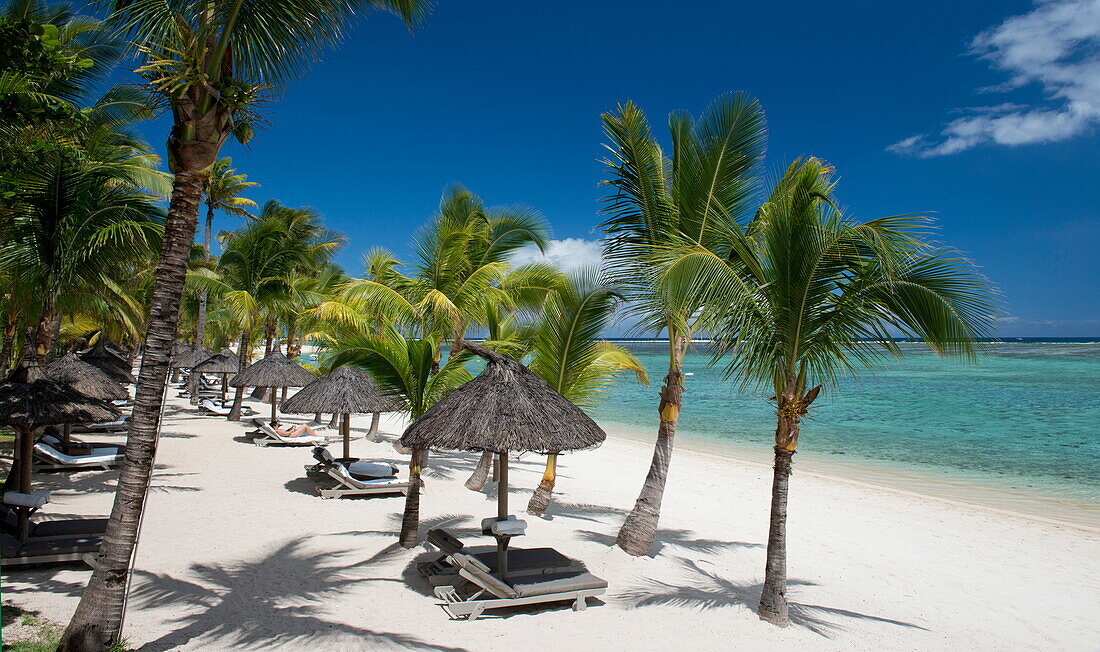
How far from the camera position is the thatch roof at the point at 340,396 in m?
10.3

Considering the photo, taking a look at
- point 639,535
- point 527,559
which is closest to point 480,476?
point 639,535

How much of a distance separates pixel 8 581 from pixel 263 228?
1368 centimetres

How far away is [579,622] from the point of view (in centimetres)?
548

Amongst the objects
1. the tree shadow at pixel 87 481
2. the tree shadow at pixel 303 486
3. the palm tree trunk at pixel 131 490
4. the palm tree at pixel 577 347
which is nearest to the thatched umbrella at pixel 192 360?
the tree shadow at pixel 87 481

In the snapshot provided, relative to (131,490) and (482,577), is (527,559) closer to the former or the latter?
(482,577)

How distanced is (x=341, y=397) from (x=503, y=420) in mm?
5449

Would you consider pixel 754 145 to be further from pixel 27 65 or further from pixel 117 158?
pixel 117 158

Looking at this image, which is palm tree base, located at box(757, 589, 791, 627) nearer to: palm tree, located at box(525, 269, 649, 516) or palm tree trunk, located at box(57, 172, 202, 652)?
palm tree, located at box(525, 269, 649, 516)

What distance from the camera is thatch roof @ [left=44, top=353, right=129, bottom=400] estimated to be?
395 inches

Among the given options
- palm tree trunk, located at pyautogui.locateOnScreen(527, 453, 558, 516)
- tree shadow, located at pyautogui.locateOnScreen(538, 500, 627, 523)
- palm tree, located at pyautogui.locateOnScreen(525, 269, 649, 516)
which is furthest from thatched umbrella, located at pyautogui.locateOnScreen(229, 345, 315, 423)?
palm tree, located at pyautogui.locateOnScreen(525, 269, 649, 516)

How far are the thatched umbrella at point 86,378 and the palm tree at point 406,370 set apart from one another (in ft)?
16.5

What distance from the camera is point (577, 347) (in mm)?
8766

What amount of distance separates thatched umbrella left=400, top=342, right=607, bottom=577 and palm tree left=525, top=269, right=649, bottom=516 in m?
2.30

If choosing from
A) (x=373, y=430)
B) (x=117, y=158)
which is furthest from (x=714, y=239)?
(x=373, y=430)
